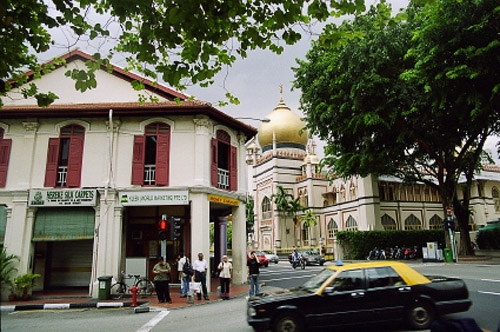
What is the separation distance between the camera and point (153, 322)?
30.9ft

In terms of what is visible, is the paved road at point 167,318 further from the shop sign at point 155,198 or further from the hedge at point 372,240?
the hedge at point 372,240

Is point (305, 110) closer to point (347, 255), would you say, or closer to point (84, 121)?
point (84, 121)

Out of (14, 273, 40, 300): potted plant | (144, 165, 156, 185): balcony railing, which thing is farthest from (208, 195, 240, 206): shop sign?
(14, 273, 40, 300): potted plant

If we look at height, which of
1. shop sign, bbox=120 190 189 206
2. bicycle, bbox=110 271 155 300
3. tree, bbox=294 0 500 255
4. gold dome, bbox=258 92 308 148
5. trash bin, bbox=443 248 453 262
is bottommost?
bicycle, bbox=110 271 155 300

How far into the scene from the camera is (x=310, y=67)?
2384cm

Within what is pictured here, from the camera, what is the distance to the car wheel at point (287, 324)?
6.80m

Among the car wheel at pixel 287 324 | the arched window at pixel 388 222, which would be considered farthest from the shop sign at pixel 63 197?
the arched window at pixel 388 222

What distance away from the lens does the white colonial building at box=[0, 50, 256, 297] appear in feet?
49.9

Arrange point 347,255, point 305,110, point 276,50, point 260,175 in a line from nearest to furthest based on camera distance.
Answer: point 276,50 < point 305,110 < point 347,255 < point 260,175

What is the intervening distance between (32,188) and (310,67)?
17.1 metres

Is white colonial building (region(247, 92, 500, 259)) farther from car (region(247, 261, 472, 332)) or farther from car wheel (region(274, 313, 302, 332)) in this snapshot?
car wheel (region(274, 313, 302, 332))

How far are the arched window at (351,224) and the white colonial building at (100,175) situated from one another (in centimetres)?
2590

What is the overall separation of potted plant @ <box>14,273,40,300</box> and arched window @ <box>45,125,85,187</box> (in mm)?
3733

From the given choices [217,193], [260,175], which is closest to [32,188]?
[217,193]
